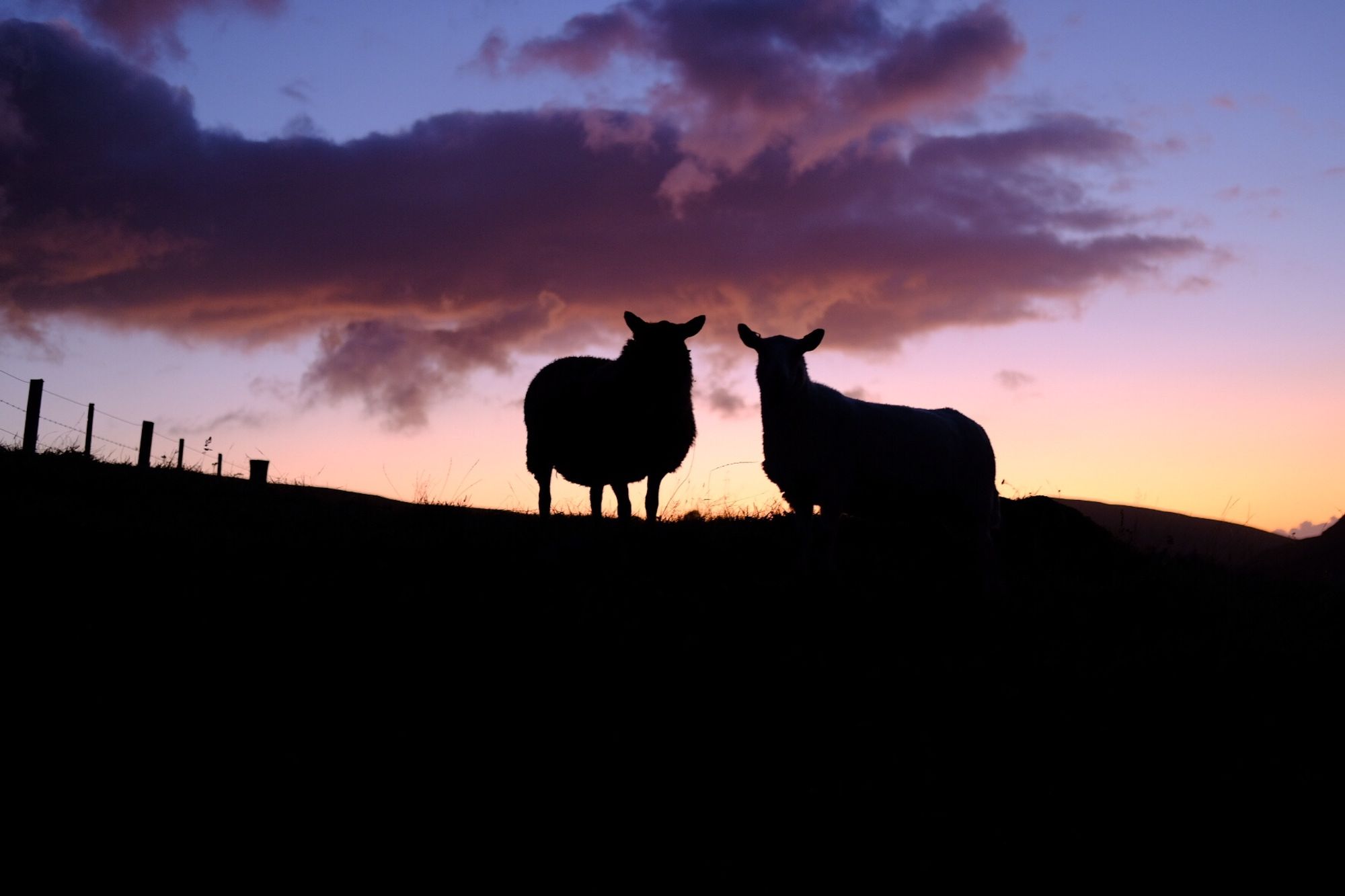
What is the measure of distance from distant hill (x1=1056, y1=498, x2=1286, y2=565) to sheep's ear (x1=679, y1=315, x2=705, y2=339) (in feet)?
19.2

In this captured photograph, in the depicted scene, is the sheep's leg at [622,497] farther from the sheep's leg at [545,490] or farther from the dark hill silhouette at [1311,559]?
the dark hill silhouette at [1311,559]

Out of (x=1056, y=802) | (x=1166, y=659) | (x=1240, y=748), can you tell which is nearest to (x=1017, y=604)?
(x=1166, y=659)

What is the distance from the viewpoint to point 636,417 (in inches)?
541

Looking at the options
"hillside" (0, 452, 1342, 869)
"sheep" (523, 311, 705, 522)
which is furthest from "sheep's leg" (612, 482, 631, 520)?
"hillside" (0, 452, 1342, 869)

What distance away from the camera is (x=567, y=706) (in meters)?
6.12

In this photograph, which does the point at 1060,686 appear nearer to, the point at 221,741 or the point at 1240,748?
the point at 1240,748

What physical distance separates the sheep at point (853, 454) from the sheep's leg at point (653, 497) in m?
3.42

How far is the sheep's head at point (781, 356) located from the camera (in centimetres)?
992

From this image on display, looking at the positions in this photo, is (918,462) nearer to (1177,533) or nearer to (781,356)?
(781,356)

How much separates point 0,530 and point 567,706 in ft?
21.4

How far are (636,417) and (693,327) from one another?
1.42m

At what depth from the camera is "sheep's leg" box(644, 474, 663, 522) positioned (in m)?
13.5

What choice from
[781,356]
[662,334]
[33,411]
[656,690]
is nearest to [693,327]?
[662,334]

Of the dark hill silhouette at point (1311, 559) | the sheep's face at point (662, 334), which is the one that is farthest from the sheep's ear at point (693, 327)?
the dark hill silhouette at point (1311, 559)
